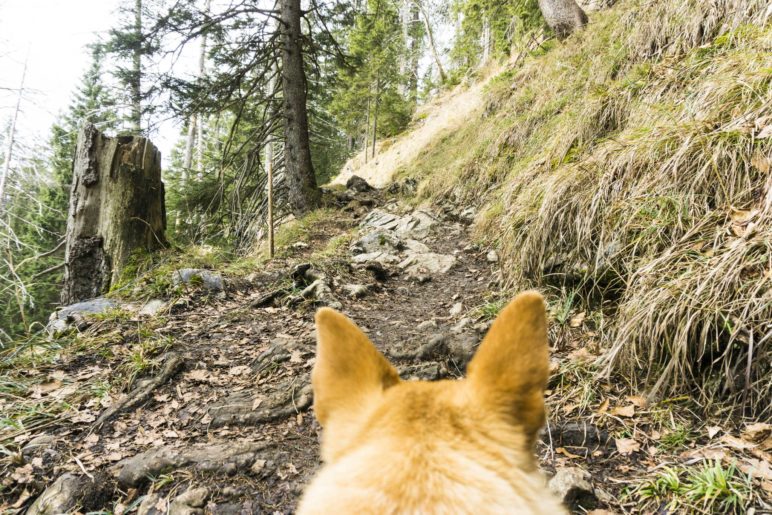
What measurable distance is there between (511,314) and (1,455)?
145 inches

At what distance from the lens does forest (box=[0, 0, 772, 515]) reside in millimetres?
2328

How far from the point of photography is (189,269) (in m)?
A: 5.80

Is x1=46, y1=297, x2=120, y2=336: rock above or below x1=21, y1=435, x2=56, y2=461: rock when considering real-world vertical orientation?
above

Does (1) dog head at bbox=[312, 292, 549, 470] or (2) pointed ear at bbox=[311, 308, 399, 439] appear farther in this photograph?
(2) pointed ear at bbox=[311, 308, 399, 439]

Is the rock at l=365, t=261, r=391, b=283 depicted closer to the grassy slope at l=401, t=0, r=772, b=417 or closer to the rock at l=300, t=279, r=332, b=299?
the rock at l=300, t=279, r=332, b=299

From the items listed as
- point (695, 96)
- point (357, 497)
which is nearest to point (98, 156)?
point (357, 497)

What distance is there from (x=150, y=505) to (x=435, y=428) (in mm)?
2456

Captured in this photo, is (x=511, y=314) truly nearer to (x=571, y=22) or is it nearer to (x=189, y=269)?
(x=189, y=269)

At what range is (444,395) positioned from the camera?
1.02m

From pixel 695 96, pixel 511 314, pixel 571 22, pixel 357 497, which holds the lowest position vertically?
pixel 357 497

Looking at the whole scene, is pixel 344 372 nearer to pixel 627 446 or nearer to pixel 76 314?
pixel 627 446

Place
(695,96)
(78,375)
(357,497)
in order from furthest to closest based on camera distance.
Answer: (695,96) → (78,375) → (357,497)

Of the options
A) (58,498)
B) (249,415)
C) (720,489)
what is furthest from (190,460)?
(720,489)

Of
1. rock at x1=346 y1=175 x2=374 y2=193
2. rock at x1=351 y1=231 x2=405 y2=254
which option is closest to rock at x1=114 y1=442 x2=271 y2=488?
rock at x1=351 y1=231 x2=405 y2=254
